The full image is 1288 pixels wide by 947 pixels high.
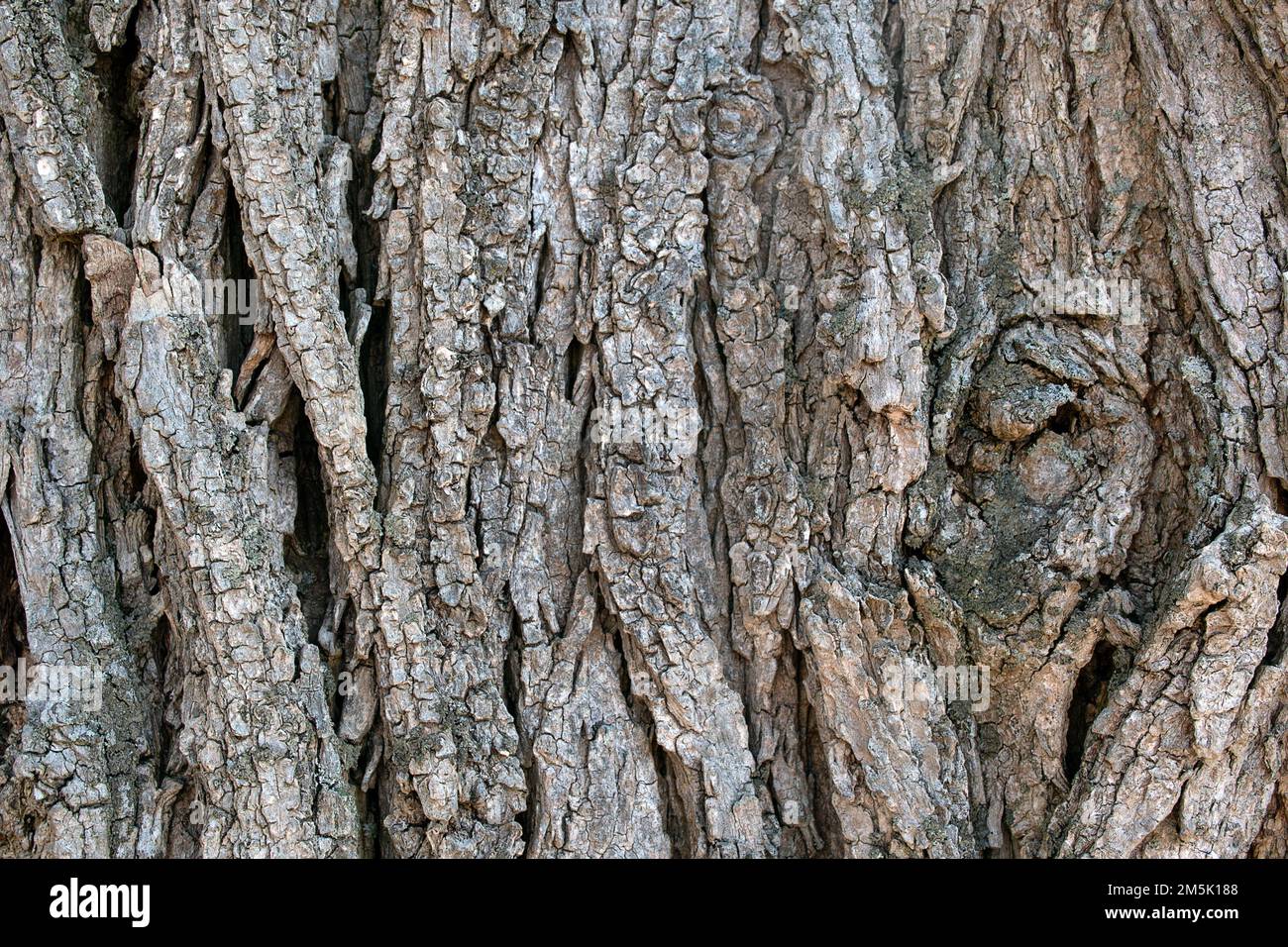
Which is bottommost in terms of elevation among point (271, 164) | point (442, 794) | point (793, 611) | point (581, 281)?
point (442, 794)

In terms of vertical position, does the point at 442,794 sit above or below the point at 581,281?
below

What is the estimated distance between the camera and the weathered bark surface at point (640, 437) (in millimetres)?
3764

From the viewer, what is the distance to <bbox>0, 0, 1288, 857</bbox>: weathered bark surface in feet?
12.3

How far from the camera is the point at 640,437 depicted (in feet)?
12.7

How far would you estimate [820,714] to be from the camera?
3885 millimetres

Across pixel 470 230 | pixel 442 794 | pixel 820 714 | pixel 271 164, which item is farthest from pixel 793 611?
pixel 271 164

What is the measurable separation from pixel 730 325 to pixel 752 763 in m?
1.55

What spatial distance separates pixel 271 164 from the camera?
3766 mm

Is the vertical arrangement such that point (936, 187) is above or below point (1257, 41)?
below

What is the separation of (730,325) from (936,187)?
2.88 ft

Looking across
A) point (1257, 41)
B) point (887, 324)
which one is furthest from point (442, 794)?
point (1257, 41)

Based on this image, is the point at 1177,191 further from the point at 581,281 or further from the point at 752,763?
the point at 752,763

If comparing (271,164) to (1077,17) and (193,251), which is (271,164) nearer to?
(193,251)

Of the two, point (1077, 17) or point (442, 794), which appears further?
point (1077, 17)
